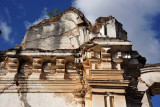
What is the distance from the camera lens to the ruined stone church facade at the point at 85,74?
4.85 m

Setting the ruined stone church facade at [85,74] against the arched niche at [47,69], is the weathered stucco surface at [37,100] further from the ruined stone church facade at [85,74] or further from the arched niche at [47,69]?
the arched niche at [47,69]

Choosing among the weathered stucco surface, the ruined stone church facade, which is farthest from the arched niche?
the weathered stucco surface

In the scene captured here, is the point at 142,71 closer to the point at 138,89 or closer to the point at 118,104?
the point at 138,89

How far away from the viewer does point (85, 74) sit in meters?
5.49

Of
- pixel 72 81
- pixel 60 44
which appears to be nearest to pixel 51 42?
pixel 60 44

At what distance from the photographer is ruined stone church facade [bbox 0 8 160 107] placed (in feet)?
15.9

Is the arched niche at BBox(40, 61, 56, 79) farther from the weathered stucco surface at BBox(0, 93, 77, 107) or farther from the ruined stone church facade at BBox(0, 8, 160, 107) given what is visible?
the weathered stucco surface at BBox(0, 93, 77, 107)

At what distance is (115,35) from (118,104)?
6.43 ft

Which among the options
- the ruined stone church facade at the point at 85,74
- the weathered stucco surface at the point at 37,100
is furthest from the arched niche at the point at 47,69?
the weathered stucco surface at the point at 37,100

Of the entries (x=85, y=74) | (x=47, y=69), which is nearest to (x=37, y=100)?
(x=47, y=69)

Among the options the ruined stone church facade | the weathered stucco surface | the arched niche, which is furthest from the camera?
the arched niche

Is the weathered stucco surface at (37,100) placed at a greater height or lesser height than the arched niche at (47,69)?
lesser

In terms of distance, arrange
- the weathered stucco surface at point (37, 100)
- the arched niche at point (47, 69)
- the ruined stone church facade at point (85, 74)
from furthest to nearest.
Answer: the arched niche at point (47, 69) < the weathered stucco surface at point (37, 100) < the ruined stone church facade at point (85, 74)

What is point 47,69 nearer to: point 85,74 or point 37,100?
point 37,100
